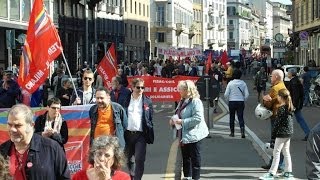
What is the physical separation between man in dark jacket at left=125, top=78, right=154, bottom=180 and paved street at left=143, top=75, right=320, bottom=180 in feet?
3.81

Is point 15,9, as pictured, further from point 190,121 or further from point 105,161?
point 105,161

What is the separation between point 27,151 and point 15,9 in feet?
120

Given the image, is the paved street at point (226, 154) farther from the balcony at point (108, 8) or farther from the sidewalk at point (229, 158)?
the balcony at point (108, 8)

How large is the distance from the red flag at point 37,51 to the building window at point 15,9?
100 feet

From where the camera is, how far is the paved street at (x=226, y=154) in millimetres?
10836

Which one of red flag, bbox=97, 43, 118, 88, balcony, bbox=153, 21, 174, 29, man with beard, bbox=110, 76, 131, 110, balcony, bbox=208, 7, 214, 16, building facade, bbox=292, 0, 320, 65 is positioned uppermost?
balcony, bbox=208, 7, 214, 16

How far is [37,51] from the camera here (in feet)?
32.3

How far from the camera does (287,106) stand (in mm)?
10219

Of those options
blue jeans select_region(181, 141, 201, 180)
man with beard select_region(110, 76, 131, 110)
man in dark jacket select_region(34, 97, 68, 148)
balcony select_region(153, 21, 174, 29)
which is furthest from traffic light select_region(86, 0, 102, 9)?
man in dark jacket select_region(34, 97, 68, 148)

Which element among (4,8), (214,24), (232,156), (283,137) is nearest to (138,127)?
(283,137)

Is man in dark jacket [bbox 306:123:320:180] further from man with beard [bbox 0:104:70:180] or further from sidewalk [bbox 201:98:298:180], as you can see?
sidewalk [bbox 201:98:298:180]

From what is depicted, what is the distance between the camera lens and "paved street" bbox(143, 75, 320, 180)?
1084 centimetres

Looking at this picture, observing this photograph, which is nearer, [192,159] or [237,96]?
[192,159]

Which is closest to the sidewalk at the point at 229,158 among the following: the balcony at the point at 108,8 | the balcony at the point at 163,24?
the balcony at the point at 108,8
